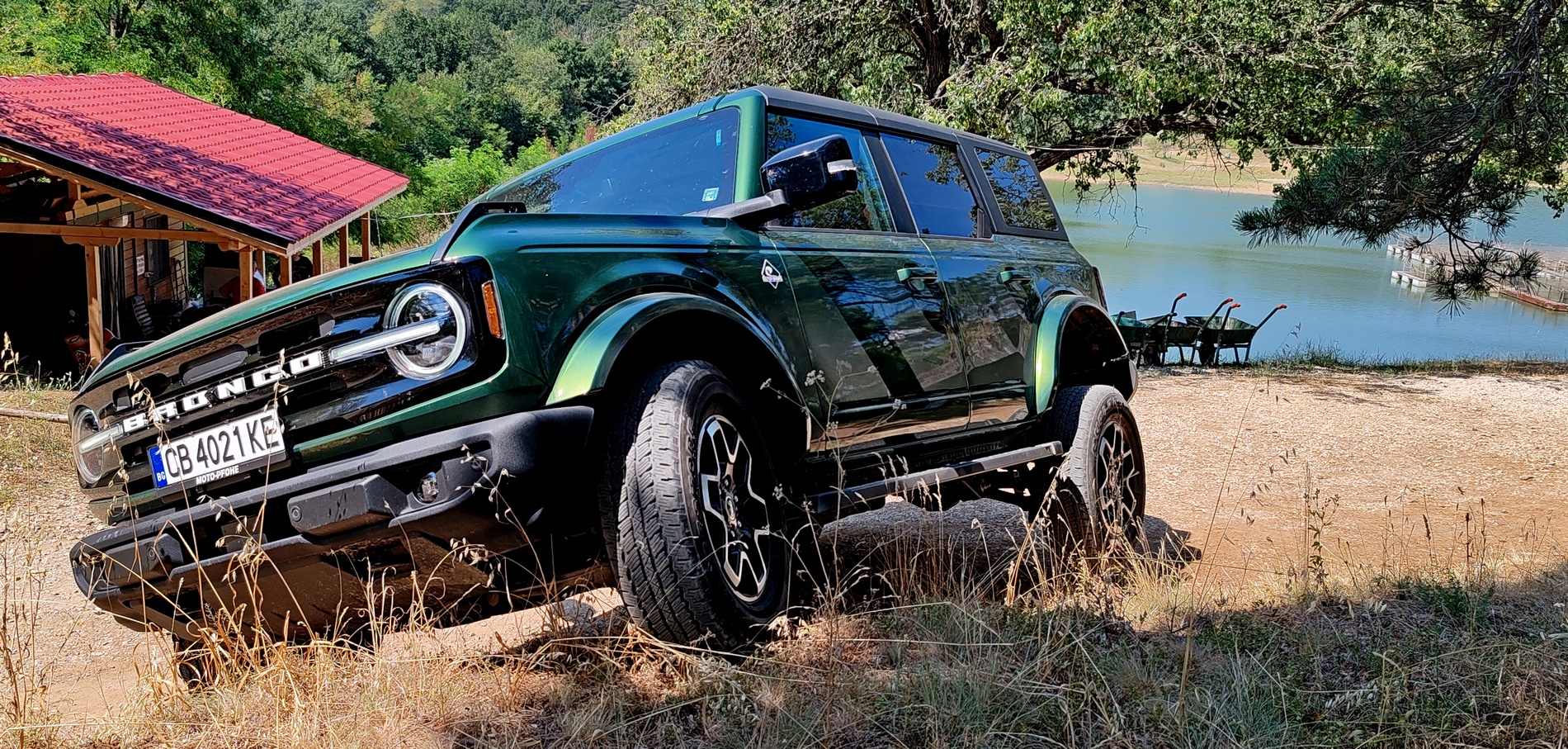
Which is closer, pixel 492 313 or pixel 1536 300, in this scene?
pixel 492 313

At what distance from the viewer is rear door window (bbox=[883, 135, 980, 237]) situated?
4.57 metres

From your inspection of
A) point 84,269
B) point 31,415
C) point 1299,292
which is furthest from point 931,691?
point 1299,292

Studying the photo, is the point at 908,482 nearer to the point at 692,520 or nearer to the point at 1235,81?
the point at 692,520

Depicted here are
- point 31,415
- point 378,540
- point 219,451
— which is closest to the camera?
point 378,540

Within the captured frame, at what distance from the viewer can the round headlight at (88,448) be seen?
3270 mm

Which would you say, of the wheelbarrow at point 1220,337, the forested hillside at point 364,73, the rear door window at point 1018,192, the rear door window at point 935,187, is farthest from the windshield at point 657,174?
the wheelbarrow at point 1220,337

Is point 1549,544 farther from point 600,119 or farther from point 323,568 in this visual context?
point 600,119

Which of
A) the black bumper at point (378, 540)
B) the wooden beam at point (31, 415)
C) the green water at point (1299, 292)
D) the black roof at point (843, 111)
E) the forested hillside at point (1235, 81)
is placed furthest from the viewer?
the green water at point (1299, 292)

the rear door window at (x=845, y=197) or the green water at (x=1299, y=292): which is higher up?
the rear door window at (x=845, y=197)

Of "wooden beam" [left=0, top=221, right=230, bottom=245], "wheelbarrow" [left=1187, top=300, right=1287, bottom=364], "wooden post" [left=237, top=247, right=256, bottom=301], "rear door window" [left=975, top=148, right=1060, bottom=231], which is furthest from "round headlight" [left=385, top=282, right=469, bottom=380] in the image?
"wheelbarrow" [left=1187, top=300, right=1287, bottom=364]

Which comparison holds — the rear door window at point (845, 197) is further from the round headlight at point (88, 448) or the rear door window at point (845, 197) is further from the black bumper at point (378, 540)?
the round headlight at point (88, 448)

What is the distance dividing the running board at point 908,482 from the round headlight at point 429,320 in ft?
3.85

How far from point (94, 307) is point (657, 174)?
12.5 m

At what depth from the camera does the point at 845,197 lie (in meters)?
4.17
